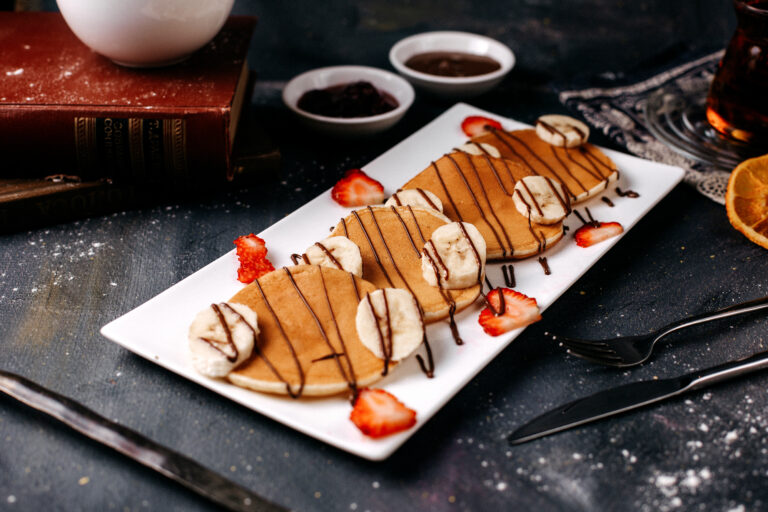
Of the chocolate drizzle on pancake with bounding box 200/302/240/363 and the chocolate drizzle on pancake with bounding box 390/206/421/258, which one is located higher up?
the chocolate drizzle on pancake with bounding box 390/206/421/258

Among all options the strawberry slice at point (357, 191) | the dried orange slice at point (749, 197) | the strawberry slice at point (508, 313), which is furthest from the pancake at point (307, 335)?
the dried orange slice at point (749, 197)

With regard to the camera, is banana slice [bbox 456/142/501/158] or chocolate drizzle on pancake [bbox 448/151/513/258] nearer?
chocolate drizzle on pancake [bbox 448/151/513/258]

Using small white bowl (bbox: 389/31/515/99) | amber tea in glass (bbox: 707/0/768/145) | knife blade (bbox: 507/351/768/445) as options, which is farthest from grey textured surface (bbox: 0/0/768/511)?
small white bowl (bbox: 389/31/515/99)

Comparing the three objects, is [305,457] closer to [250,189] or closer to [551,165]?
[250,189]

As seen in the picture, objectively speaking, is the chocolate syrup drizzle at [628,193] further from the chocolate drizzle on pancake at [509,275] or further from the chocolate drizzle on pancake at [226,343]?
the chocolate drizzle on pancake at [226,343]

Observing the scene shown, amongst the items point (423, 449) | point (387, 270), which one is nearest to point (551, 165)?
point (387, 270)

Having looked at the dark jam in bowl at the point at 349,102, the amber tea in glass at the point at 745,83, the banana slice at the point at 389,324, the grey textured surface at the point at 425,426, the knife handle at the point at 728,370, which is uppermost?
the amber tea in glass at the point at 745,83

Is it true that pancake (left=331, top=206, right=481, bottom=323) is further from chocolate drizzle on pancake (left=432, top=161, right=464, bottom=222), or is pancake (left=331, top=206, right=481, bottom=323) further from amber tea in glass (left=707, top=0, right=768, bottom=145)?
amber tea in glass (left=707, top=0, right=768, bottom=145)
